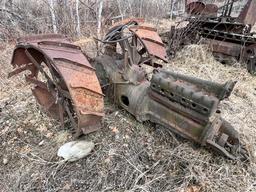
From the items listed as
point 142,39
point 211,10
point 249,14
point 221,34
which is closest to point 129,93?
point 142,39

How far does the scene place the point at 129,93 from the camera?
2.94m

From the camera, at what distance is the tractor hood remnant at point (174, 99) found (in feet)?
7.75

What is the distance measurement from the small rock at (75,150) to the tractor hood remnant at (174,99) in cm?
64

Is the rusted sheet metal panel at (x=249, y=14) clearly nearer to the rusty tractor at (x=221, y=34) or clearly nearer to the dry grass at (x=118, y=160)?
the rusty tractor at (x=221, y=34)

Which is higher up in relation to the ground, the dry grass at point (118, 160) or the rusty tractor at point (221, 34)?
the rusty tractor at point (221, 34)

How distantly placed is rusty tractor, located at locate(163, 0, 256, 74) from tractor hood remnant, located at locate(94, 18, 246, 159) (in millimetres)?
2580

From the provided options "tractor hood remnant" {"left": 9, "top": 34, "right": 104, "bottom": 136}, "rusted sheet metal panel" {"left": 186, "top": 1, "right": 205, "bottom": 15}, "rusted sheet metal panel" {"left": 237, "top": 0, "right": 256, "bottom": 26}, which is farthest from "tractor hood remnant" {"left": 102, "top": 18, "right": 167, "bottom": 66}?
"rusted sheet metal panel" {"left": 186, "top": 1, "right": 205, "bottom": 15}

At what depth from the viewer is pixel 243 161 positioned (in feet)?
8.38

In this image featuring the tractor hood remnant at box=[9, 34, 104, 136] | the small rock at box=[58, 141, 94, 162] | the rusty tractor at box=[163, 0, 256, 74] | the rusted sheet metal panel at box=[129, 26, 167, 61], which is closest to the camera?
the tractor hood remnant at box=[9, 34, 104, 136]

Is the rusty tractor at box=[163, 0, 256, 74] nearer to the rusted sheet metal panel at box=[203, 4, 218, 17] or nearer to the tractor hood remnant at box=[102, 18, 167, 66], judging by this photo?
the rusted sheet metal panel at box=[203, 4, 218, 17]

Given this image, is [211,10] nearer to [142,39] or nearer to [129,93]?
[142,39]

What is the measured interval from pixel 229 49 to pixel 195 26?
1.00 m

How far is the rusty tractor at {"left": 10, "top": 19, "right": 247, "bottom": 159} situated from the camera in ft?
7.68

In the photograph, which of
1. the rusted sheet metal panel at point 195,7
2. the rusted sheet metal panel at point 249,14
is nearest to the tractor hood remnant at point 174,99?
the rusted sheet metal panel at point 249,14
